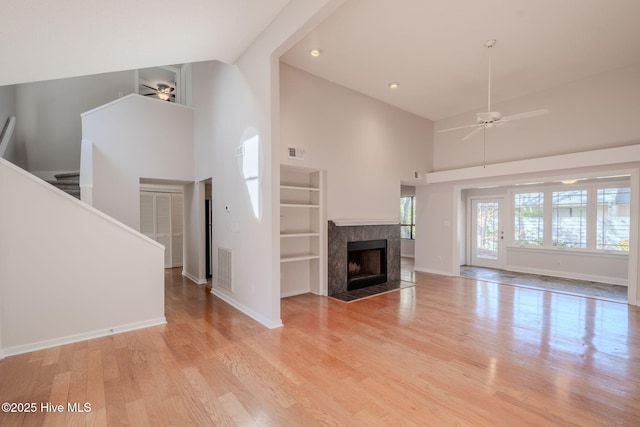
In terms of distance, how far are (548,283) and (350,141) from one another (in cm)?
509

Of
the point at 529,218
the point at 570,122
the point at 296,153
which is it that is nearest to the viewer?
the point at 296,153

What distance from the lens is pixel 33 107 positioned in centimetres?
601

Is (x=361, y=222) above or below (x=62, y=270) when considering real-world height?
above

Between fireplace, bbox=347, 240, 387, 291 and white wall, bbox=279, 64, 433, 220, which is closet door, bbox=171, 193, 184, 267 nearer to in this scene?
white wall, bbox=279, 64, 433, 220

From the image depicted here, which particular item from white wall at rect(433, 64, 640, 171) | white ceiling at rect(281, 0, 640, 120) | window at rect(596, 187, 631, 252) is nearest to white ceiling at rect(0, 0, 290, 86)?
white ceiling at rect(281, 0, 640, 120)

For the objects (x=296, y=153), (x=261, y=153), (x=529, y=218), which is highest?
(x=296, y=153)

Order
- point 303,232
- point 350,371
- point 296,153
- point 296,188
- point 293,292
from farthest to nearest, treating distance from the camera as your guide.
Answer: point 303,232 < point 293,292 < point 296,188 < point 296,153 < point 350,371

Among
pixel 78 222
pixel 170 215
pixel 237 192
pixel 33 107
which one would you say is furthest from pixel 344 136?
pixel 33 107

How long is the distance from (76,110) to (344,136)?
603 centimetres

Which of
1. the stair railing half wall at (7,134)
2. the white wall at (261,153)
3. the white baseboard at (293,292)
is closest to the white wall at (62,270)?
the white wall at (261,153)

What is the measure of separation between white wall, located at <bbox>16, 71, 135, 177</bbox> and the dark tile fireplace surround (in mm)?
6078

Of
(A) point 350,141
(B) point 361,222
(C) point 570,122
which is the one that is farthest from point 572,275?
(A) point 350,141

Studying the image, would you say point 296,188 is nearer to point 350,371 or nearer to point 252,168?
point 252,168

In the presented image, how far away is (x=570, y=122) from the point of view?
17.4 ft
